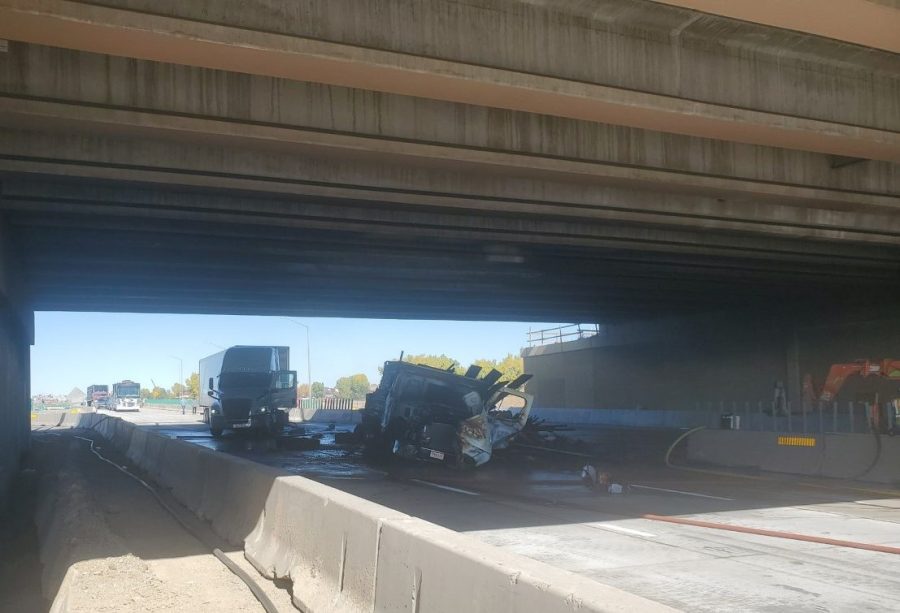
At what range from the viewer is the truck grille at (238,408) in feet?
107

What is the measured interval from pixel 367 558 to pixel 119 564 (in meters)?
3.76

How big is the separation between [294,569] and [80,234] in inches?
588

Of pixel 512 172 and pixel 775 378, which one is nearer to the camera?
pixel 512 172

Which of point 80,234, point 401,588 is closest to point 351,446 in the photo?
point 80,234

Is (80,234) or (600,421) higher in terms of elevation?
(80,234)

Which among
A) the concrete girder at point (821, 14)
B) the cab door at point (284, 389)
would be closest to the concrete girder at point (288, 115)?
the concrete girder at point (821, 14)

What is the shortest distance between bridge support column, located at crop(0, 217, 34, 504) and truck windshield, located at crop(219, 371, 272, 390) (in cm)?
745

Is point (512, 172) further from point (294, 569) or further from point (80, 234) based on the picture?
point (80, 234)

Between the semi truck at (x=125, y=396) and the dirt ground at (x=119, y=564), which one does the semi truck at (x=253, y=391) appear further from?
the semi truck at (x=125, y=396)

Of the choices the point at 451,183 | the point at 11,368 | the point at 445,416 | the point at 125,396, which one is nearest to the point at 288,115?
the point at 451,183

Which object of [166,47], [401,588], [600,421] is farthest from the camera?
[600,421]

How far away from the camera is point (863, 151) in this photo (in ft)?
46.2

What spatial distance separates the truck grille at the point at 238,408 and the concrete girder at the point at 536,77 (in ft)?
77.8

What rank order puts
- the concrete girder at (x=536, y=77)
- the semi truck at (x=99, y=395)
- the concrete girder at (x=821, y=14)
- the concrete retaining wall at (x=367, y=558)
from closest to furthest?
the concrete retaining wall at (x=367, y=558) < the concrete girder at (x=536, y=77) < the concrete girder at (x=821, y=14) < the semi truck at (x=99, y=395)
